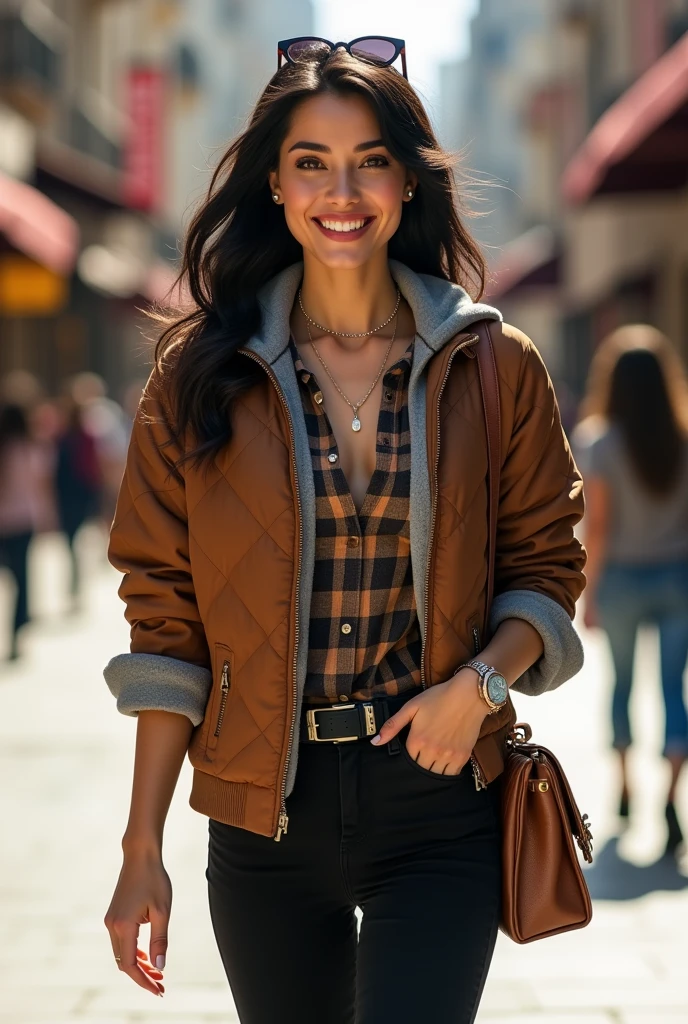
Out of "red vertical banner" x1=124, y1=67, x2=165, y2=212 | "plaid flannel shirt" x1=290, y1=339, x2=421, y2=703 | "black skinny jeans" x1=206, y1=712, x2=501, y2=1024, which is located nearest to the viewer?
"black skinny jeans" x1=206, y1=712, x2=501, y2=1024

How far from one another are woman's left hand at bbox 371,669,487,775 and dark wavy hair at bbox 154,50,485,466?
0.53 metres

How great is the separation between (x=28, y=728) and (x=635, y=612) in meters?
3.54

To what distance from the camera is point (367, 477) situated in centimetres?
277

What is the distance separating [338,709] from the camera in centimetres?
267

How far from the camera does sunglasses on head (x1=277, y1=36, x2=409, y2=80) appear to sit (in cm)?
286

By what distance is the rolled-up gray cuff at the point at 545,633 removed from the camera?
2766mm

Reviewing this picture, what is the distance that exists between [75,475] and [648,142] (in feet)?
22.0

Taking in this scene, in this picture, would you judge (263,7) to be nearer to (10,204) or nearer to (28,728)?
(10,204)

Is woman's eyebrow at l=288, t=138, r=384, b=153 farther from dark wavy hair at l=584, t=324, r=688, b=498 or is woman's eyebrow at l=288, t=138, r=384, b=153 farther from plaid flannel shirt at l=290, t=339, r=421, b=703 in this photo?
dark wavy hair at l=584, t=324, r=688, b=498

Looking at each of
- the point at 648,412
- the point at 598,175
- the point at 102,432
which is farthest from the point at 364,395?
the point at 102,432

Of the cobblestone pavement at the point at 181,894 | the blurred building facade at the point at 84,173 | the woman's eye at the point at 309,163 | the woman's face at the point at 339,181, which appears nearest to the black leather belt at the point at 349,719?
the woman's face at the point at 339,181

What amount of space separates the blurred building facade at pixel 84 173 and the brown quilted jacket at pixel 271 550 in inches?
292

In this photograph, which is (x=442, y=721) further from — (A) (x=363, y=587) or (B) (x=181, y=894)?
(B) (x=181, y=894)

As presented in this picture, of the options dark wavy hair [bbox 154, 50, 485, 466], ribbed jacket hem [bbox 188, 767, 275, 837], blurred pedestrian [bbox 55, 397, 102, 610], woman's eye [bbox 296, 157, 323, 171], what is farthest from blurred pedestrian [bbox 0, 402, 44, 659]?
woman's eye [bbox 296, 157, 323, 171]
